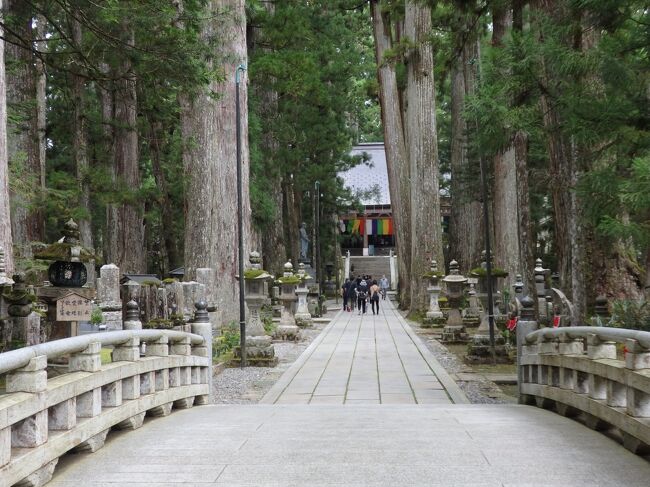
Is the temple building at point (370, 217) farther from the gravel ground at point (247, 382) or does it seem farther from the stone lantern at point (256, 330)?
the gravel ground at point (247, 382)

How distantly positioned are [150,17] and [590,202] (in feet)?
19.0

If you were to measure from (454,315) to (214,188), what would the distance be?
19.8 feet

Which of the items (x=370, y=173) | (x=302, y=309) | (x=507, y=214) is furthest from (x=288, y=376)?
(x=370, y=173)

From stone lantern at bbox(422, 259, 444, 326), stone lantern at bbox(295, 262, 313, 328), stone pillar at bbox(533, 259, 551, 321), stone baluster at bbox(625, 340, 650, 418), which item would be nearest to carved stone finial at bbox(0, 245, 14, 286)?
stone baluster at bbox(625, 340, 650, 418)

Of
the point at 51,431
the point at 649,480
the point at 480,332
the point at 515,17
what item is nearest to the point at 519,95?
the point at 515,17

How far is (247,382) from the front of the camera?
37.3ft

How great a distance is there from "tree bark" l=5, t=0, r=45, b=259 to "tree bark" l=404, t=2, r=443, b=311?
11.0 metres

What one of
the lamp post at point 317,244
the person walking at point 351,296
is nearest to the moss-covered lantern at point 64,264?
the lamp post at point 317,244

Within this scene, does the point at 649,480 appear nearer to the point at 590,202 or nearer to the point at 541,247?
the point at 590,202

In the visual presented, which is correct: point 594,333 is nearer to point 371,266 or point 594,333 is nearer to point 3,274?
point 3,274

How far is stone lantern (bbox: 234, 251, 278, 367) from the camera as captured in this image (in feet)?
43.1

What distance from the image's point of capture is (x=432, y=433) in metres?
5.62

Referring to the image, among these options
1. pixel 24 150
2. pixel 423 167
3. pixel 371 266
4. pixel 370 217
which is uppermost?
pixel 370 217

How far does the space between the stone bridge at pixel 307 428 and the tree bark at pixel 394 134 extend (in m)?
19.4
